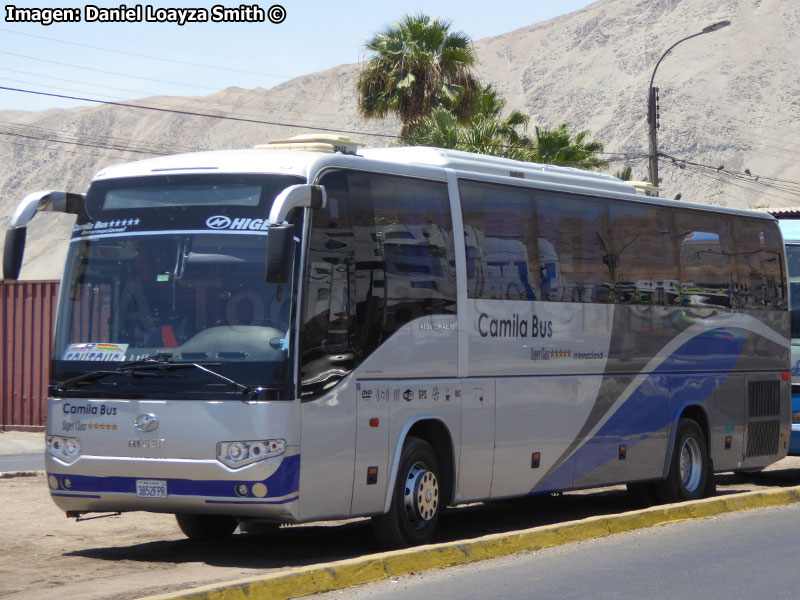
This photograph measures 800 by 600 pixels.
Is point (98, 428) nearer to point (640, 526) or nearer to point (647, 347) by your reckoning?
point (640, 526)

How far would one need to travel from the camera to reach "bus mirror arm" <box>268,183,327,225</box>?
28.1 ft

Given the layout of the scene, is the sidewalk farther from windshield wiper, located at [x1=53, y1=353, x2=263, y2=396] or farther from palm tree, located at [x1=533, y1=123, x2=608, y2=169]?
palm tree, located at [x1=533, y1=123, x2=608, y2=169]

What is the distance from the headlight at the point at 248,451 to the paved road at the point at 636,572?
3.81ft

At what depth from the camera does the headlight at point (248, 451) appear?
28.5 ft

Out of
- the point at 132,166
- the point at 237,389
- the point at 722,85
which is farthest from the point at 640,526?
the point at 722,85

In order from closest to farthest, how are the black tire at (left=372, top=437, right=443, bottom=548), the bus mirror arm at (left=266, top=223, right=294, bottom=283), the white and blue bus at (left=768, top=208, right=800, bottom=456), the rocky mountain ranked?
the bus mirror arm at (left=266, top=223, right=294, bottom=283), the black tire at (left=372, top=437, right=443, bottom=548), the white and blue bus at (left=768, top=208, right=800, bottom=456), the rocky mountain

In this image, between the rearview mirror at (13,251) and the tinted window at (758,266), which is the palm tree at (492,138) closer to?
the tinted window at (758,266)

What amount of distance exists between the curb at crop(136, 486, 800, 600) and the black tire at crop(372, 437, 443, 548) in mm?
683

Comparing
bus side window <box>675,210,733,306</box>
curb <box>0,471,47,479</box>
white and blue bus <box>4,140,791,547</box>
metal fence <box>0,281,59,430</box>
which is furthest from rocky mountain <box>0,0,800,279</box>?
white and blue bus <box>4,140,791,547</box>

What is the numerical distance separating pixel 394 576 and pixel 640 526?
3411mm

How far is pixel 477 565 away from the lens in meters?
9.10

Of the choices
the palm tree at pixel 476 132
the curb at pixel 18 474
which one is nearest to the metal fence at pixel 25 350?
the curb at pixel 18 474

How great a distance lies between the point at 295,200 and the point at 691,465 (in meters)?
7.09

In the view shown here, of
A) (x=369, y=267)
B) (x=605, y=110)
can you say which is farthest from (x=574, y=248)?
(x=605, y=110)
